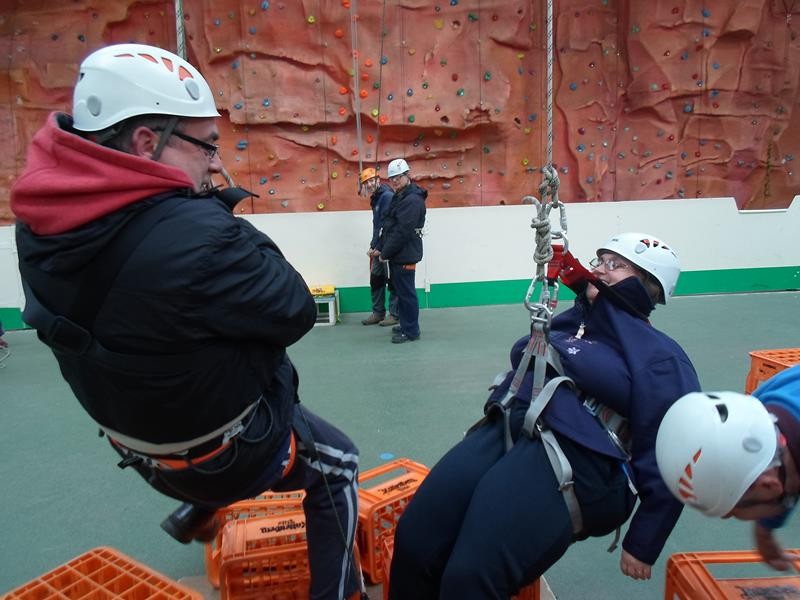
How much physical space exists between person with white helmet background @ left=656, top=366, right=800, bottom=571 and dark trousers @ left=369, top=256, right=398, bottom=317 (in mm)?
5104

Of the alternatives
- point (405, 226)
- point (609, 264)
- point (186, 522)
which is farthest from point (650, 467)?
point (405, 226)

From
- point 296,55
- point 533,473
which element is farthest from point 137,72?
point 296,55

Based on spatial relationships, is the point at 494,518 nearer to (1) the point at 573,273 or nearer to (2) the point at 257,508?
(1) the point at 573,273

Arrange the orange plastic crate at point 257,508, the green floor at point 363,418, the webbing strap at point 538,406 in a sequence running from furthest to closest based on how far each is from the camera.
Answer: the green floor at point 363,418 → the orange plastic crate at point 257,508 → the webbing strap at point 538,406

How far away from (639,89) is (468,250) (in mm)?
3798

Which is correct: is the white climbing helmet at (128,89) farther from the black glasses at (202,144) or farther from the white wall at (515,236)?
the white wall at (515,236)

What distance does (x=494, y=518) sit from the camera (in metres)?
1.42

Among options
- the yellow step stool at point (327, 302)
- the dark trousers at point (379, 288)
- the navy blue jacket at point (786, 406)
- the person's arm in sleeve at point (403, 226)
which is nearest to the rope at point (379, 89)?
the dark trousers at point (379, 288)

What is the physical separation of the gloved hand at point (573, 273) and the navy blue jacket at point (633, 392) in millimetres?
67

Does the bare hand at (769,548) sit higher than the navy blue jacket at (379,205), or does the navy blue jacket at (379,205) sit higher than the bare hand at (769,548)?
the navy blue jacket at (379,205)

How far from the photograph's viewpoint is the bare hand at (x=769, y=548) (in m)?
1.24

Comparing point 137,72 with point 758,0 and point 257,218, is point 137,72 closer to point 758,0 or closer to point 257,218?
point 257,218

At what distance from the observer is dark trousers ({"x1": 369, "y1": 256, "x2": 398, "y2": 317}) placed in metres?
6.27

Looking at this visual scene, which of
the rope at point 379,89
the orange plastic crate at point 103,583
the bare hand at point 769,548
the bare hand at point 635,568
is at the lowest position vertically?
the bare hand at point 635,568
